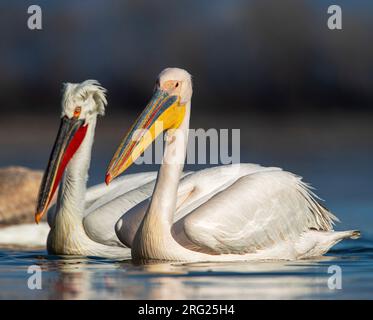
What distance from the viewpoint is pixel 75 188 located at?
11.2 metres

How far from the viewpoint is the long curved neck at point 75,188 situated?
11.1 m

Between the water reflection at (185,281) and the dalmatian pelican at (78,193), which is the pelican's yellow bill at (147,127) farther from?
the dalmatian pelican at (78,193)

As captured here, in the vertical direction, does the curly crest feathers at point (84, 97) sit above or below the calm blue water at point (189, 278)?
above

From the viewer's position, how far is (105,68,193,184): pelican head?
9.73 metres

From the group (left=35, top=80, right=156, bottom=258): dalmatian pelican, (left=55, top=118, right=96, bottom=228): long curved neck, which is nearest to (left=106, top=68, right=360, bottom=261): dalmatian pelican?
(left=35, top=80, right=156, bottom=258): dalmatian pelican

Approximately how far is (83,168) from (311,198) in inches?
75.8

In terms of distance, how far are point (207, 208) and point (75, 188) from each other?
70.6 inches

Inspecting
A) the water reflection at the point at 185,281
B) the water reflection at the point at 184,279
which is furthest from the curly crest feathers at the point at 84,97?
the water reflection at the point at 185,281

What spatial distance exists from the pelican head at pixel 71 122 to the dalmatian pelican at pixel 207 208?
3.12 ft

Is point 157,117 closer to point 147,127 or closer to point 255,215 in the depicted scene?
point 147,127

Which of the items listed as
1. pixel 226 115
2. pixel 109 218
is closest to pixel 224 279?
pixel 109 218

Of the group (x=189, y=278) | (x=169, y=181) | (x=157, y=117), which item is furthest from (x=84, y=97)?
(x=189, y=278)

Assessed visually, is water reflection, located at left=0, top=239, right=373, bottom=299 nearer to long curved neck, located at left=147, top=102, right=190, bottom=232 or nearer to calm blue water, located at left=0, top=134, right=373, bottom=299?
calm blue water, located at left=0, top=134, right=373, bottom=299

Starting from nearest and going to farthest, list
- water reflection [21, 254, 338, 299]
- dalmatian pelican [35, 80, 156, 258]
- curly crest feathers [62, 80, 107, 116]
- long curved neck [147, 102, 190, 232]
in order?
water reflection [21, 254, 338, 299], long curved neck [147, 102, 190, 232], dalmatian pelican [35, 80, 156, 258], curly crest feathers [62, 80, 107, 116]
